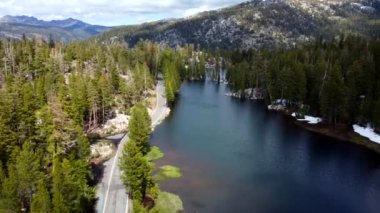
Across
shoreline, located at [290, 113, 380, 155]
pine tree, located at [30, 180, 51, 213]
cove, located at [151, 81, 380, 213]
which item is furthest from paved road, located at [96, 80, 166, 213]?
shoreline, located at [290, 113, 380, 155]

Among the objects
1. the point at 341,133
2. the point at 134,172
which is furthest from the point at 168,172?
the point at 341,133

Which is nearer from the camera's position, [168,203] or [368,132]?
[168,203]

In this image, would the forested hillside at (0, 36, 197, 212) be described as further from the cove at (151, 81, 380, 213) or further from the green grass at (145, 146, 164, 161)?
the green grass at (145, 146, 164, 161)

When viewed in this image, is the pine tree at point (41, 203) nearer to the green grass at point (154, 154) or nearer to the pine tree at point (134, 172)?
the pine tree at point (134, 172)

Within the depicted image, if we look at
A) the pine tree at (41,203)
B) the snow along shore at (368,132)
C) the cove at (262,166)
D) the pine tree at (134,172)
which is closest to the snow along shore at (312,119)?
the cove at (262,166)

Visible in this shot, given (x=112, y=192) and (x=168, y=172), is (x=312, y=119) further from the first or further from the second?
(x=112, y=192)
